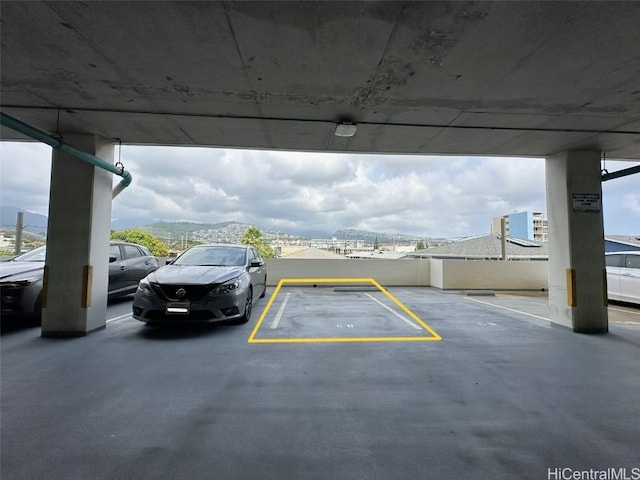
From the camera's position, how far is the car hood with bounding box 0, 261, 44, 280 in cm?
535

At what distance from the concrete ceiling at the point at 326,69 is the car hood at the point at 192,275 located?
7.57 feet

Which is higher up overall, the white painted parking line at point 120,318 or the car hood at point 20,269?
the car hood at point 20,269

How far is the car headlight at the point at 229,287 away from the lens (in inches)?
206

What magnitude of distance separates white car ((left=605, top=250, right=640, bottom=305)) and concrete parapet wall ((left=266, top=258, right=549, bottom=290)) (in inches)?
124

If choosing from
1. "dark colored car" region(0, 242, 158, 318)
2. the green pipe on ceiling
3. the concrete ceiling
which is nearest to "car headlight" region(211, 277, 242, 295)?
the concrete ceiling

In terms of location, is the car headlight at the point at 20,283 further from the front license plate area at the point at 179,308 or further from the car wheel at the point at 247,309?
the car wheel at the point at 247,309

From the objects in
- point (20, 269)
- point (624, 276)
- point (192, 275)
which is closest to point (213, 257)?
point (192, 275)

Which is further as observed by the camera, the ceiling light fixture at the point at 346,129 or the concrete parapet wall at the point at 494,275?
the concrete parapet wall at the point at 494,275

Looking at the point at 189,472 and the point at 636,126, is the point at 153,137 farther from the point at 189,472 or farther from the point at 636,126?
the point at 636,126

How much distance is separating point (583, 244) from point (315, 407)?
569cm

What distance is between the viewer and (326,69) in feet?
10.5

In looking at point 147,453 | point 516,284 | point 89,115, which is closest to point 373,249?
point 516,284

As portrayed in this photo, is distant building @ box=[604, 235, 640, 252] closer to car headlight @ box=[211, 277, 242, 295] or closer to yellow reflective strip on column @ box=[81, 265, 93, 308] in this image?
car headlight @ box=[211, 277, 242, 295]

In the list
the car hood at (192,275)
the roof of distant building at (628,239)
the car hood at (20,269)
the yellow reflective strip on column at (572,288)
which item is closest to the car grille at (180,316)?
the car hood at (192,275)
